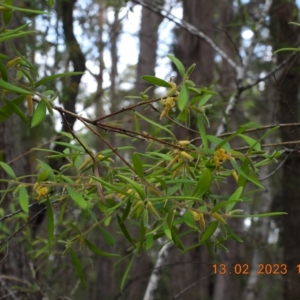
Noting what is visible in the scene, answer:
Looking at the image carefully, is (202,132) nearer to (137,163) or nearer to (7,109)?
(137,163)

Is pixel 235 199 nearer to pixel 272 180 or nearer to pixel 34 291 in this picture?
pixel 34 291

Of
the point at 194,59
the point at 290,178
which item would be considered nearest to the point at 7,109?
the point at 290,178

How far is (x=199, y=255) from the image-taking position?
688 centimetres

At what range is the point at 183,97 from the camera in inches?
50.9

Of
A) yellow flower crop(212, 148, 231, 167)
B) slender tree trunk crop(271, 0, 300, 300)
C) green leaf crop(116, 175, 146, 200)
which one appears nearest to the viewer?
green leaf crop(116, 175, 146, 200)

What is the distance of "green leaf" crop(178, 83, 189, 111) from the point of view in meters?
1.27

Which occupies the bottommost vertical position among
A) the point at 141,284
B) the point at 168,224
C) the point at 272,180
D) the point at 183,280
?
the point at 141,284

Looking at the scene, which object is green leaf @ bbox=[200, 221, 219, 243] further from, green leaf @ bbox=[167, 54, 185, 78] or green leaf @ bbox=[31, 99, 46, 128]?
green leaf @ bbox=[31, 99, 46, 128]

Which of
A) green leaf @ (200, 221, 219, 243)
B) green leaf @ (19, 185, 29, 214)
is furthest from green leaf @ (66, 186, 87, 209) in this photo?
green leaf @ (200, 221, 219, 243)

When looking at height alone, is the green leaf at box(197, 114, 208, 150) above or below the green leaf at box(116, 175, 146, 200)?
above


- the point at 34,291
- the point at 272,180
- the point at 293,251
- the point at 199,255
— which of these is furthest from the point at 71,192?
the point at 199,255

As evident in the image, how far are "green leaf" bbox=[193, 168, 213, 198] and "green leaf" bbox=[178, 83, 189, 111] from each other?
0.18m

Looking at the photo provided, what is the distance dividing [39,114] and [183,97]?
0.41 m

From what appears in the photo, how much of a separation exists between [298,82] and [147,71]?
4335mm
